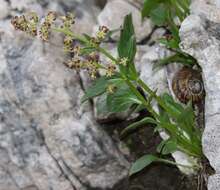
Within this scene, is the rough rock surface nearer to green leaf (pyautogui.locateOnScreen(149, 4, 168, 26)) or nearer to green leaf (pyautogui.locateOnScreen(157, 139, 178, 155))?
green leaf (pyautogui.locateOnScreen(157, 139, 178, 155))

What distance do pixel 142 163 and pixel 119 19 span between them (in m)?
1.33

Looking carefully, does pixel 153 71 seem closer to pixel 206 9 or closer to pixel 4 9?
pixel 206 9

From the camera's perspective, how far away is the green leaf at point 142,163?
340 cm

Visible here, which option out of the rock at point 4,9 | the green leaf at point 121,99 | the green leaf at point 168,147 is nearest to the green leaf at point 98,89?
the green leaf at point 121,99

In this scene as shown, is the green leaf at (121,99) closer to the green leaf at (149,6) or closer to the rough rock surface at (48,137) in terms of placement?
the rough rock surface at (48,137)

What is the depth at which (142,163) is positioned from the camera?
3418 mm

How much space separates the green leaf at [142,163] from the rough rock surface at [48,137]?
0.27 meters

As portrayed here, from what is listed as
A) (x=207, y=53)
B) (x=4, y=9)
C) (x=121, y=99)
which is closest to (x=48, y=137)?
(x=121, y=99)

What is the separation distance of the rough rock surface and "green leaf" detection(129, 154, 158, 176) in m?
0.27

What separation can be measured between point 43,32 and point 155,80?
1.33 metres

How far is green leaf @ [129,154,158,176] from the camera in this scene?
340 cm

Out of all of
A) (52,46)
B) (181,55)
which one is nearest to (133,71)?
(181,55)

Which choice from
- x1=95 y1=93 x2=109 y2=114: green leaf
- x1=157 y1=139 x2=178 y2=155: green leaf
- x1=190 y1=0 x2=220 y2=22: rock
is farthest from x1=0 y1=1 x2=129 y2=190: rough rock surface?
x1=190 y1=0 x2=220 y2=22: rock

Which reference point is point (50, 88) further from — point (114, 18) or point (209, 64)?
point (209, 64)
